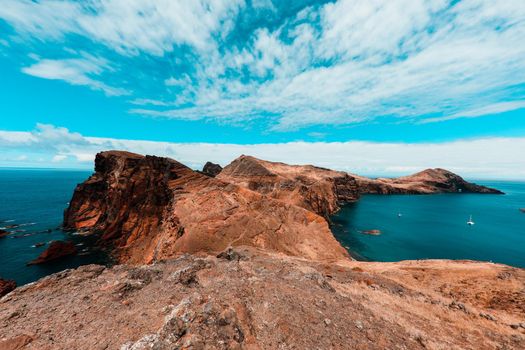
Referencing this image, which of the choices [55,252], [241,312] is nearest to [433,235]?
[241,312]

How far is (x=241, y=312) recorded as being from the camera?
1167cm

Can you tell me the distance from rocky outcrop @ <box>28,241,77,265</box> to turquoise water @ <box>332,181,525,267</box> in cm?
6701

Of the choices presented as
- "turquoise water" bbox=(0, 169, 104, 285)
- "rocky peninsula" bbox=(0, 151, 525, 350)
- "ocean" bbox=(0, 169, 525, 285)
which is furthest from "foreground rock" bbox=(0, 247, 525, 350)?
"turquoise water" bbox=(0, 169, 104, 285)

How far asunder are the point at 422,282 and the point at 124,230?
200ft

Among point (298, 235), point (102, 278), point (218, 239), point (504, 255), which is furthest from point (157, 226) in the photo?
point (504, 255)

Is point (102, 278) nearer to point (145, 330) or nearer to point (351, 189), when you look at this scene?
point (145, 330)

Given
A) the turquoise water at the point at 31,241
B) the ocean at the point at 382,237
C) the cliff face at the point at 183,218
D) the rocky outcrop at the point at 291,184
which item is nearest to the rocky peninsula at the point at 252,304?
the cliff face at the point at 183,218

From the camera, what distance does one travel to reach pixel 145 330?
10.1 m

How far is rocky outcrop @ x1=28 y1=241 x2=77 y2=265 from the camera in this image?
46.5 metres

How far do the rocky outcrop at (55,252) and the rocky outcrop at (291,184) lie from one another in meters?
56.9

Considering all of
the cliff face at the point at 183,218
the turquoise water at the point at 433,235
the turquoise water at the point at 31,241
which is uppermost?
the cliff face at the point at 183,218

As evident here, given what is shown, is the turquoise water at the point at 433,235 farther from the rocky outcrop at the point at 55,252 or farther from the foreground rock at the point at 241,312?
the rocky outcrop at the point at 55,252

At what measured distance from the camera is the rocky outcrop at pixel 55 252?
4650 centimetres

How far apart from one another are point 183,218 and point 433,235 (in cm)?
8345
